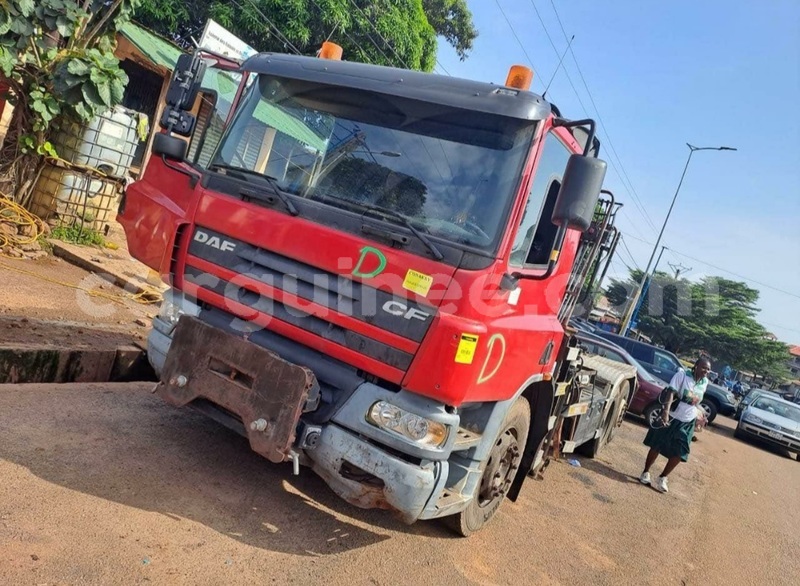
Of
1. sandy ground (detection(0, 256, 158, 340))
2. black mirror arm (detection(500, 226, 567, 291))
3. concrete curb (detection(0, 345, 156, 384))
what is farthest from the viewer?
sandy ground (detection(0, 256, 158, 340))

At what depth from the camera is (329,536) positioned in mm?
3584

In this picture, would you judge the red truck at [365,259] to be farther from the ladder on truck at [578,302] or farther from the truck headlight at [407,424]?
the ladder on truck at [578,302]

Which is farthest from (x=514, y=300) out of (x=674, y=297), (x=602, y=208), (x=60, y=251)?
(x=674, y=297)

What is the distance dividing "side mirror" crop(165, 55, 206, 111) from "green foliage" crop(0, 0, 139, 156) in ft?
13.4

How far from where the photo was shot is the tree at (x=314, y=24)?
15.6m

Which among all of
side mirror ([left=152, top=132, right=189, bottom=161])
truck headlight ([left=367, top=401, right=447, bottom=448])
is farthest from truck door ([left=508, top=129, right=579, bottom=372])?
side mirror ([left=152, top=132, right=189, bottom=161])

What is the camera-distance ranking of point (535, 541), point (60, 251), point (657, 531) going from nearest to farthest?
point (535, 541), point (657, 531), point (60, 251)

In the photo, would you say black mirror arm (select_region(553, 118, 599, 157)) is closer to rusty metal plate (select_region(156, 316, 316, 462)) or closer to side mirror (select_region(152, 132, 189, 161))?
rusty metal plate (select_region(156, 316, 316, 462))

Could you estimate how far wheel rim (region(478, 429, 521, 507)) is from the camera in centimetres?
405

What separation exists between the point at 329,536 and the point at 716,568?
3.41 metres

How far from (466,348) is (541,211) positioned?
3.50ft

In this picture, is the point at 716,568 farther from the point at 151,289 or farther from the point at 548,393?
the point at 151,289

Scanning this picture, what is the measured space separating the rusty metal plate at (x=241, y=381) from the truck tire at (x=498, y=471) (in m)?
1.31

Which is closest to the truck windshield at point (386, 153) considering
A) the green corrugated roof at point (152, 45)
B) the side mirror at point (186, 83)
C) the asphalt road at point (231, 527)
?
the side mirror at point (186, 83)
